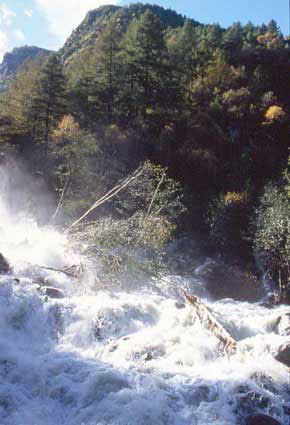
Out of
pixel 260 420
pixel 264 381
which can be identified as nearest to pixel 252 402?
pixel 260 420

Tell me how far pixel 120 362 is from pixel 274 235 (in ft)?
35.6

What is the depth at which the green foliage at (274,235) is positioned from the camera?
55.4 feet

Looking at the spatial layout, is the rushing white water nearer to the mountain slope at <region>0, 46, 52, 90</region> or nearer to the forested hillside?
the forested hillside

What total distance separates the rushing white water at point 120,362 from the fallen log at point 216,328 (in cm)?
18

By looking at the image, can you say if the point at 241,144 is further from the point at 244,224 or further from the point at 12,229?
the point at 12,229

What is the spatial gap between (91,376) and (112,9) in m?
109

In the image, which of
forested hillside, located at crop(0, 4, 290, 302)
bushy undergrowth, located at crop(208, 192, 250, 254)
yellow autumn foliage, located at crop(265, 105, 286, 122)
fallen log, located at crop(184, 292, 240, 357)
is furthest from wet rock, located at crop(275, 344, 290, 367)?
yellow autumn foliage, located at crop(265, 105, 286, 122)

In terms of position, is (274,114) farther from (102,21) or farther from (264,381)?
(102,21)

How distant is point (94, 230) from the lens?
15.1 metres

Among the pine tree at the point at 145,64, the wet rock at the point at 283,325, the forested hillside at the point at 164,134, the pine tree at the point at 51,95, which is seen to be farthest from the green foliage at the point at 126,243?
the pine tree at the point at 145,64

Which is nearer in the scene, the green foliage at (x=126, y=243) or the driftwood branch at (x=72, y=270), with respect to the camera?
the driftwood branch at (x=72, y=270)

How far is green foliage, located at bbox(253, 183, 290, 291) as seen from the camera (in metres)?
16.9

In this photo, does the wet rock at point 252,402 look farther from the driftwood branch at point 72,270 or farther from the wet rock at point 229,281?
the wet rock at point 229,281

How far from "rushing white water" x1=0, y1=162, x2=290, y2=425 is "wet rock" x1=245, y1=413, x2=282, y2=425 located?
0.16 metres
